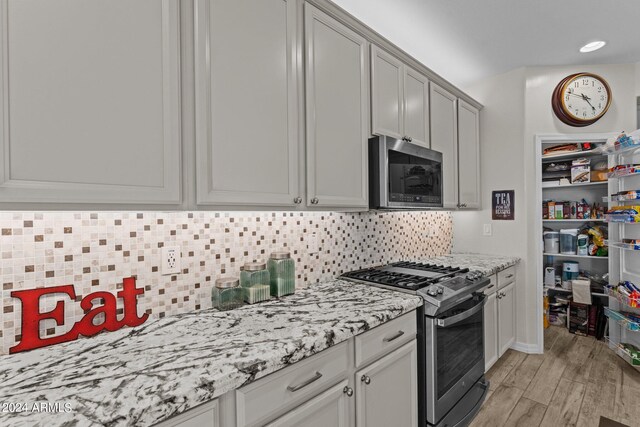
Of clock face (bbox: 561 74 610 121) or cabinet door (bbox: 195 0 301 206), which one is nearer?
cabinet door (bbox: 195 0 301 206)

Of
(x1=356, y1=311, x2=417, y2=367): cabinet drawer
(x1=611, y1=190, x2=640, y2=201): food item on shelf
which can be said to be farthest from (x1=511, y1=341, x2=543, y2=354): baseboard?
(x1=356, y1=311, x2=417, y2=367): cabinet drawer

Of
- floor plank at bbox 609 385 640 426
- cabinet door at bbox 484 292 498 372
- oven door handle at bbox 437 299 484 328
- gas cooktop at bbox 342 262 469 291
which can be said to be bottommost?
floor plank at bbox 609 385 640 426

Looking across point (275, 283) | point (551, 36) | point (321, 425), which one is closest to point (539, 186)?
point (551, 36)

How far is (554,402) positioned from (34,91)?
10.5 feet

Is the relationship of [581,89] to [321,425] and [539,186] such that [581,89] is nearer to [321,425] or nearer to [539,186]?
[539,186]

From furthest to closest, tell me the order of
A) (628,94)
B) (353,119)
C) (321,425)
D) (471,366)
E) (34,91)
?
(628,94)
(471,366)
(353,119)
(321,425)
(34,91)

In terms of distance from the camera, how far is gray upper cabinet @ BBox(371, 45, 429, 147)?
1.88 meters

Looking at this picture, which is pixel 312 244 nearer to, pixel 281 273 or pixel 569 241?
pixel 281 273

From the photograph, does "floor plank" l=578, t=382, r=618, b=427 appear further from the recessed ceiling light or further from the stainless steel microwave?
the recessed ceiling light

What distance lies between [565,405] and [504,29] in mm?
2685

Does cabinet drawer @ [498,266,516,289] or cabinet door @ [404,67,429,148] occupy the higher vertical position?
cabinet door @ [404,67,429,148]

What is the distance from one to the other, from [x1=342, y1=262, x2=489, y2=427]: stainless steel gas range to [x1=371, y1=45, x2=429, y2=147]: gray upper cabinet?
3.00ft

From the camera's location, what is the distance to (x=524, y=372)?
2.54m

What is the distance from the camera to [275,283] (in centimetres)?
158
